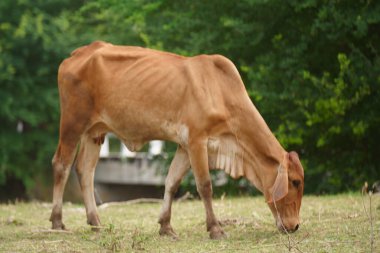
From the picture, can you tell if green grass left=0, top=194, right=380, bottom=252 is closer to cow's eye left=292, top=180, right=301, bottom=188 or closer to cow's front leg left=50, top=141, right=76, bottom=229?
cow's front leg left=50, top=141, right=76, bottom=229

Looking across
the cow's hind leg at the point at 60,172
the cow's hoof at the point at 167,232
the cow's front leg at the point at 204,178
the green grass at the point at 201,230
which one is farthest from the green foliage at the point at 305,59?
the cow's hoof at the point at 167,232

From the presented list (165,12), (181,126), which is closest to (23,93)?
(165,12)

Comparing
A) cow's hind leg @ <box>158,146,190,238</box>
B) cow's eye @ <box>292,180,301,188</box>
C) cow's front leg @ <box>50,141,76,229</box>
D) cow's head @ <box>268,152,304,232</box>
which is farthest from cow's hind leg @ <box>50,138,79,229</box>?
cow's eye @ <box>292,180,301,188</box>

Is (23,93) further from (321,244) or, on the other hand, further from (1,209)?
(321,244)

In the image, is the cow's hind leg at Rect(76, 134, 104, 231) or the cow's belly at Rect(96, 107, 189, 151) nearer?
the cow's belly at Rect(96, 107, 189, 151)

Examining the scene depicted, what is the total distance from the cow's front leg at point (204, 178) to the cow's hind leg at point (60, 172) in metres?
1.51

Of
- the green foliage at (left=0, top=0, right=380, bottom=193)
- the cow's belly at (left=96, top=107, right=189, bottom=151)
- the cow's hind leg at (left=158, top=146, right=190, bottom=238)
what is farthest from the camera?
the green foliage at (left=0, top=0, right=380, bottom=193)

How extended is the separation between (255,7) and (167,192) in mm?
5791

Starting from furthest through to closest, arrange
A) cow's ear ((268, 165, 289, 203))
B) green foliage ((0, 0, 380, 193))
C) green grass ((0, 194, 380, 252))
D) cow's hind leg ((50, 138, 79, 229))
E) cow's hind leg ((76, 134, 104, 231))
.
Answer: green foliage ((0, 0, 380, 193))
cow's hind leg ((76, 134, 104, 231))
cow's hind leg ((50, 138, 79, 229))
cow's ear ((268, 165, 289, 203))
green grass ((0, 194, 380, 252))

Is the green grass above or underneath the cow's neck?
underneath

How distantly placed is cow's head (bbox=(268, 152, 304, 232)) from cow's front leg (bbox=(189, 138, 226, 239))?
0.55 m

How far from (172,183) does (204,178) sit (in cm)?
57

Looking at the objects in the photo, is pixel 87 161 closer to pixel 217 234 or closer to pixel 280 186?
pixel 217 234

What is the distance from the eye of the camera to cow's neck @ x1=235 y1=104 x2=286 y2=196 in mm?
7430
